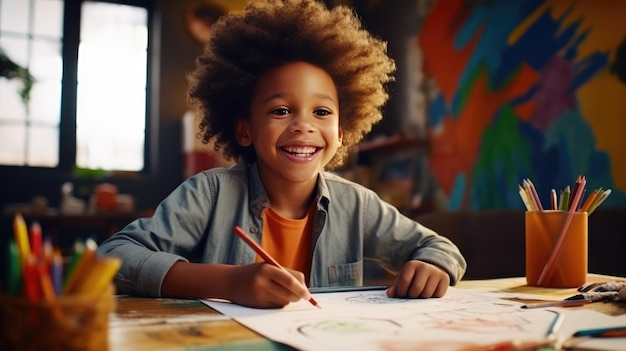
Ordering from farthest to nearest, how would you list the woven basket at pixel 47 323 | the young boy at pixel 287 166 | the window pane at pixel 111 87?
1. the window pane at pixel 111 87
2. the young boy at pixel 287 166
3. the woven basket at pixel 47 323

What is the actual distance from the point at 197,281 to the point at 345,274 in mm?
418

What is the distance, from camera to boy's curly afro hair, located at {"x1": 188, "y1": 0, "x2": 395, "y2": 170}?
45.3 inches

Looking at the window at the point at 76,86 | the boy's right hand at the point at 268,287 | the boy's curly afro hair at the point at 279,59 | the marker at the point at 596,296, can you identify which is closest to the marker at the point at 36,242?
the boy's right hand at the point at 268,287

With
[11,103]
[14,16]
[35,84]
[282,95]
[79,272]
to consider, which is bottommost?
[79,272]

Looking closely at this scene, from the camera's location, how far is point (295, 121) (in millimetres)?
1035

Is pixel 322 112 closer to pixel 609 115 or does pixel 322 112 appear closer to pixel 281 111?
pixel 281 111

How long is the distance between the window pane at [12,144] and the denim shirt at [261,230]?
4.15 meters

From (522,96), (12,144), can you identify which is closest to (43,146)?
(12,144)

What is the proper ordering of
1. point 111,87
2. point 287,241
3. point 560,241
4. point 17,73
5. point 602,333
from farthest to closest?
point 111,87
point 17,73
point 287,241
point 560,241
point 602,333

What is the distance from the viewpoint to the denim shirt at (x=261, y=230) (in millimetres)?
944

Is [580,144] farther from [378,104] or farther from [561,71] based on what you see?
[378,104]

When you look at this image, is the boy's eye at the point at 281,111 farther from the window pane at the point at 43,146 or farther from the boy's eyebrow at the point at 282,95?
the window pane at the point at 43,146

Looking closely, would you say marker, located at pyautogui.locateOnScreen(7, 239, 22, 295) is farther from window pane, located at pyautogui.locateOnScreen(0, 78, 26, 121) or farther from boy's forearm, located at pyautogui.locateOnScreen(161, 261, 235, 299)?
window pane, located at pyautogui.locateOnScreen(0, 78, 26, 121)

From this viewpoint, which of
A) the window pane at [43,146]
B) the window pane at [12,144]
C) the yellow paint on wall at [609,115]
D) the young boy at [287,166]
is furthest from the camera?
the window pane at [43,146]
